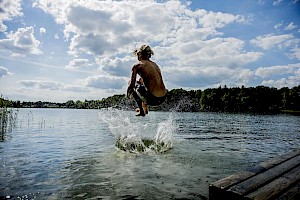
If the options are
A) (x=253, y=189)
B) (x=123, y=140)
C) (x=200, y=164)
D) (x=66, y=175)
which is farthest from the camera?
(x=123, y=140)

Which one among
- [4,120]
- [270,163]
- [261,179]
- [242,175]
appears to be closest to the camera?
[261,179]

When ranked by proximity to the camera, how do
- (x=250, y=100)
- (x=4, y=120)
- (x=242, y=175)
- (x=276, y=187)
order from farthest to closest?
(x=250, y=100) < (x=4, y=120) < (x=242, y=175) < (x=276, y=187)

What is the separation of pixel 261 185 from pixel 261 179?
11.5 inches

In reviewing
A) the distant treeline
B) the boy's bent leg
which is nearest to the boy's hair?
the boy's bent leg

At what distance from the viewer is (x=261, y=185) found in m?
4.41

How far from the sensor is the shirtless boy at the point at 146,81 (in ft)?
20.6

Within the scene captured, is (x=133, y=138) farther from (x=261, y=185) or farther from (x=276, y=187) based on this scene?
(x=276, y=187)

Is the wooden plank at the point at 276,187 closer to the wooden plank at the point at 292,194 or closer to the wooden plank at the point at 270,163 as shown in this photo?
the wooden plank at the point at 292,194

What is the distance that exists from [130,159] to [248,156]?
6.95 metres

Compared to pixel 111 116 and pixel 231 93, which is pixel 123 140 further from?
pixel 231 93

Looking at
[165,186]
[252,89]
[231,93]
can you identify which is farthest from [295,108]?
[165,186]

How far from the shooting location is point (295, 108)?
130250mm

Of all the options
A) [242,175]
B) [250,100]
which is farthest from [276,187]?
[250,100]

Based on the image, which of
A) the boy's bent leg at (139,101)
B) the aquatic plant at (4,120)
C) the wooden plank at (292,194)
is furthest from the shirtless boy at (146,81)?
the aquatic plant at (4,120)
